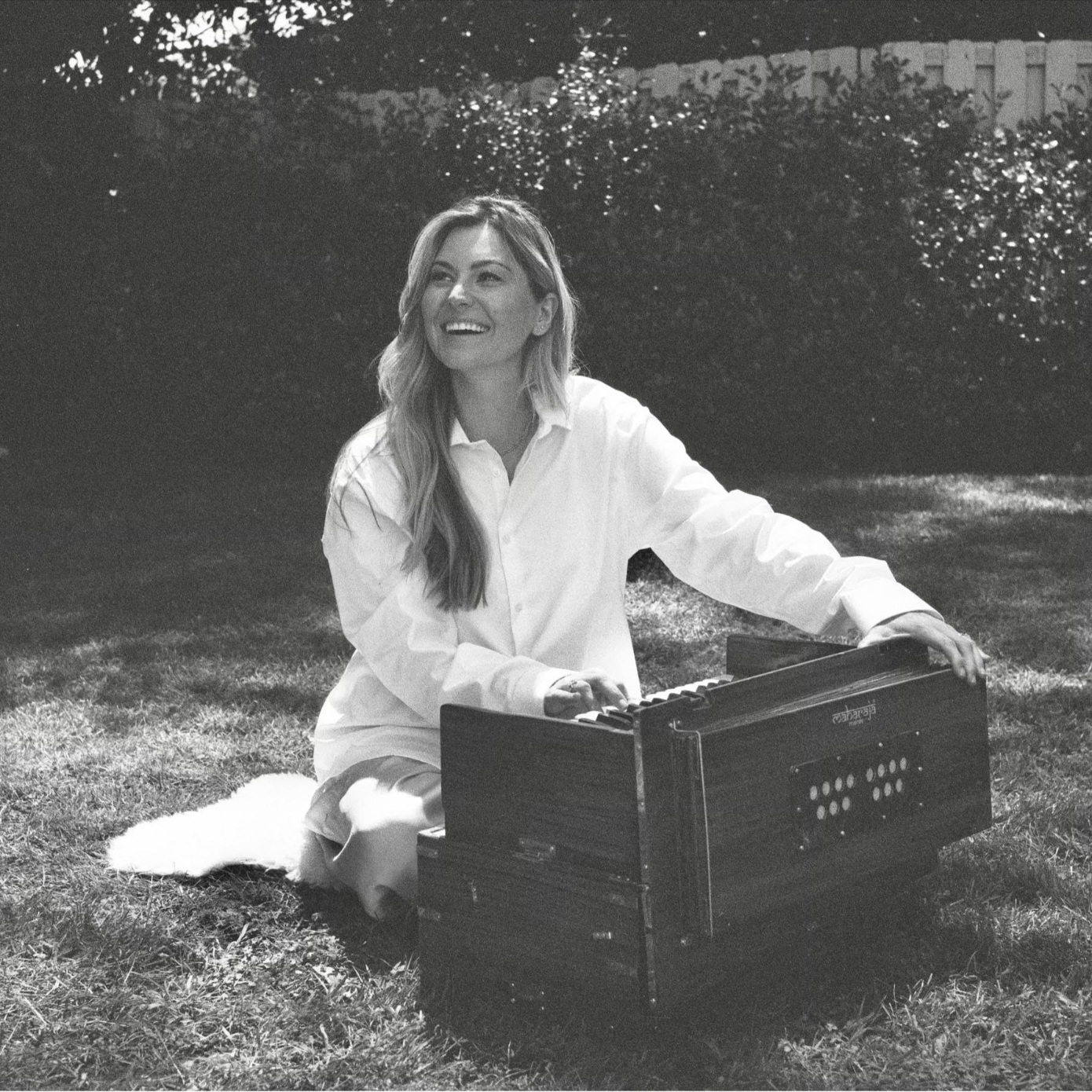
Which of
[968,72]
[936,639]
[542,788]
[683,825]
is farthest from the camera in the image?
[968,72]

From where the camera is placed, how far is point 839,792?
9.38 ft

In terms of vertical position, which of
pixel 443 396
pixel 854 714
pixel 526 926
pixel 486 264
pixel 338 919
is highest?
pixel 486 264

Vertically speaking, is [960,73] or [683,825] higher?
[960,73]

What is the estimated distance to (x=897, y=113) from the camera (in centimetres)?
843

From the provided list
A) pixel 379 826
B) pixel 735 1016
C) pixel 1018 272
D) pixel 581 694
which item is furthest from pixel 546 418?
pixel 1018 272

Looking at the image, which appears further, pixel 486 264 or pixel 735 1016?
pixel 486 264

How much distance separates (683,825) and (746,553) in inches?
38.5

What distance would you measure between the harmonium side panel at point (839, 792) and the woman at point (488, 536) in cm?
23

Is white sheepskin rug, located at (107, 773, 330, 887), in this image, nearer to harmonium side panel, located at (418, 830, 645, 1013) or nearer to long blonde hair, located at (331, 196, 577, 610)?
harmonium side panel, located at (418, 830, 645, 1013)

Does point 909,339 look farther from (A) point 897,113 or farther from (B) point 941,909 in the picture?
(B) point 941,909

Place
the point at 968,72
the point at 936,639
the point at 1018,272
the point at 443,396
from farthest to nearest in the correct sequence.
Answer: the point at 968,72
the point at 1018,272
the point at 443,396
the point at 936,639

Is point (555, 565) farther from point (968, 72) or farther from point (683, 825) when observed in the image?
point (968, 72)

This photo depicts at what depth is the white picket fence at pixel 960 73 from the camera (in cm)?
891

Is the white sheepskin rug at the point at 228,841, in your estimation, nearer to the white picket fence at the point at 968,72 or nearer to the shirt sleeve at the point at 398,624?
the shirt sleeve at the point at 398,624
